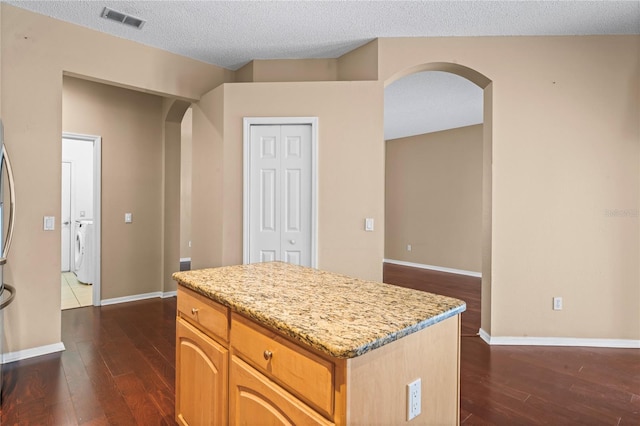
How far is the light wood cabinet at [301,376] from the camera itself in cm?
94

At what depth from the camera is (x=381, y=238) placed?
3.31 m

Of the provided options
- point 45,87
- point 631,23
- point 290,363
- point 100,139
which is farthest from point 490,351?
point 100,139

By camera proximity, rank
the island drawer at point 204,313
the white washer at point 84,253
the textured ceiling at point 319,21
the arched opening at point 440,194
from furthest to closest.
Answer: the arched opening at point 440,194 → the white washer at point 84,253 → the textured ceiling at point 319,21 → the island drawer at point 204,313

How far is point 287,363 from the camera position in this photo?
3.51 feet

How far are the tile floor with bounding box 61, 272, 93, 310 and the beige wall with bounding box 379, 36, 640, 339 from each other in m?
4.48

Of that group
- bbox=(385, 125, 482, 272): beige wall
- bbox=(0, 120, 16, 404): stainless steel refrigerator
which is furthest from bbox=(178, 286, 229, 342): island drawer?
bbox=(385, 125, 482, 272): beige wall

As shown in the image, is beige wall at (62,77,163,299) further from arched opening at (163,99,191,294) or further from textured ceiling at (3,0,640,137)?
textured ceiling at (3,0,640,137)

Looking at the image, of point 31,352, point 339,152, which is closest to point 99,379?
point 31,352

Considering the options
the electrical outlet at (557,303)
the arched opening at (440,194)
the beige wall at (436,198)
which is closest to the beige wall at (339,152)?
the electrical outlet at (557,303)

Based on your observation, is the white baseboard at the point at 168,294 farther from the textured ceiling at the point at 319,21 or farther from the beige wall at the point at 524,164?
the textured ceiling at the point at 319,21

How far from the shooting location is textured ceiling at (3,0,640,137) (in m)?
2.73

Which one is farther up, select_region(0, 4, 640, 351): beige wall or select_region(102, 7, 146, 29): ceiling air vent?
select_region(102, 7, 146, 29): ceiling air vent

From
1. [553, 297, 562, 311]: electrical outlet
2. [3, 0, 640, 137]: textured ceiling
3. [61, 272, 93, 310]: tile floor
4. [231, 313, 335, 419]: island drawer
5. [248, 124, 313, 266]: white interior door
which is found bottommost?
[61, 272, 93, 310]: tile floor

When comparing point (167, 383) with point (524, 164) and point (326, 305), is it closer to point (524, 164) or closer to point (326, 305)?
point (326, 305)
